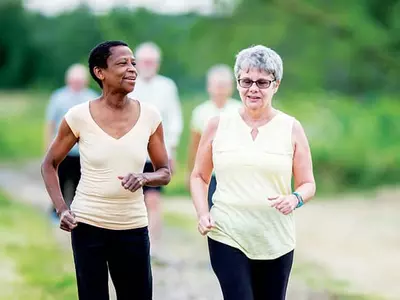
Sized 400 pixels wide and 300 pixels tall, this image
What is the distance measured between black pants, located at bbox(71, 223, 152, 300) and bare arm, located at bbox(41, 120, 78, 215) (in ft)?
0.65

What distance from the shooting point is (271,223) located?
486 centimetres

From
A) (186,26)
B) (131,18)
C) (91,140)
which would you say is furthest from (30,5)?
(91,140)

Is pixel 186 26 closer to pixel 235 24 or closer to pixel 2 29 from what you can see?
pixel 235 24

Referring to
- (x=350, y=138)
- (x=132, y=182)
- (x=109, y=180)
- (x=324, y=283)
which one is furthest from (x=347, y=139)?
(x=132, y=182)

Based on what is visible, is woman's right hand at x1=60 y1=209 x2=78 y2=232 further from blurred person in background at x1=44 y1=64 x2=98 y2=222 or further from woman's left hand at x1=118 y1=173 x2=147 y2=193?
blurred person in background at x1=44 y1=64 x2=98 y2=222

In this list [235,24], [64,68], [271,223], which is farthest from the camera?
[64,68]

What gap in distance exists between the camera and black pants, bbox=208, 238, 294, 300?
4.81 metres

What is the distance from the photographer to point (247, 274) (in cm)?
484

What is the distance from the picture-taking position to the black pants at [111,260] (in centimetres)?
493

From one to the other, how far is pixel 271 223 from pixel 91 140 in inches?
37.4

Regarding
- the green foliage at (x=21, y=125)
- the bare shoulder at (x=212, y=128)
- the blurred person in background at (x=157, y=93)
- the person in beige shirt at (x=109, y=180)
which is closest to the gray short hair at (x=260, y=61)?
the bare shoulder at (x=212, y=128)

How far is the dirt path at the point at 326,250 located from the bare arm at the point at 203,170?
2.83 metres

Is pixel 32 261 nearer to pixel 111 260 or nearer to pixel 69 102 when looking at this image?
pixel 69 102

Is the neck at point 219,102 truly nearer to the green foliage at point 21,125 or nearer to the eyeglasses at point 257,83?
the eyeglasses at point 257,83
